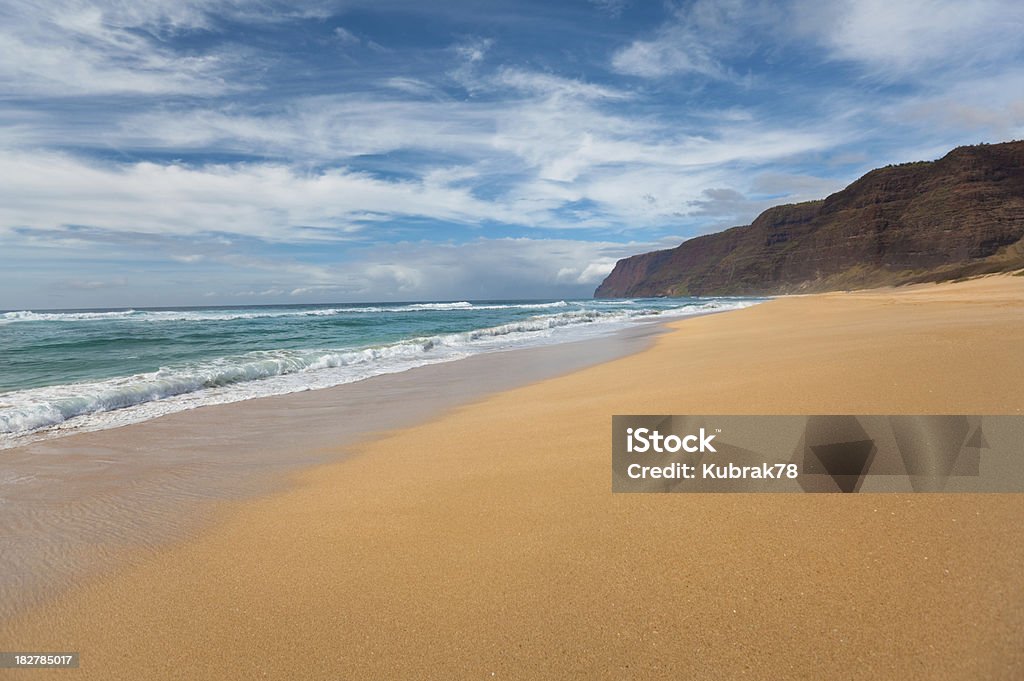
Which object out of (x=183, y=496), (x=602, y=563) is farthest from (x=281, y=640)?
(x=183, y=496)

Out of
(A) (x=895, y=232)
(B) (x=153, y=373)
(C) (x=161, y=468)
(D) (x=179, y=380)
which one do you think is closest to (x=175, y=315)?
(B) (x=153, y=373)

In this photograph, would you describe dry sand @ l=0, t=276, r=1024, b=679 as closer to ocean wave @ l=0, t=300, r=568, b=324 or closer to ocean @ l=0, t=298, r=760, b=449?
ocean @ l=0, t=298, r=760, b=449

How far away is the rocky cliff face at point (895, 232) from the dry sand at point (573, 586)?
190 feet

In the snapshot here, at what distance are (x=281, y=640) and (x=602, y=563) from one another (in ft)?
4.37

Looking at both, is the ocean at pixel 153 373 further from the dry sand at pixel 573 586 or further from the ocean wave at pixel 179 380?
the dry sand at pixel 573 586

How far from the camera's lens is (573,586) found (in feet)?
6.62

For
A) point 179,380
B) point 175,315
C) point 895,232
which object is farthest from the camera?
point 895,232

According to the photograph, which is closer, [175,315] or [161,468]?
[161,468]

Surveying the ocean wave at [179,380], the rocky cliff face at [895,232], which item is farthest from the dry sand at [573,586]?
the rocky cliff face at [895,232]

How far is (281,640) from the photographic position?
1.94m

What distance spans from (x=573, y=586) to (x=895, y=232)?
4233 inches

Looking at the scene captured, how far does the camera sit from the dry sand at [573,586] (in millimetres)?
1575

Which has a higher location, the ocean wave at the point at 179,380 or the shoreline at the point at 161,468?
the ocean wave at the point at 179,380

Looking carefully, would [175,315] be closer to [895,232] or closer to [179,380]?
[179,380]
